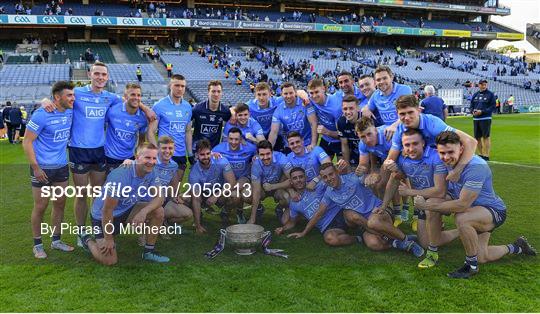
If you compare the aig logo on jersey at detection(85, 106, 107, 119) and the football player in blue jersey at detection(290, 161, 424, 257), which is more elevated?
the aig logo on jersey at detection(85, 106, 107, 119)

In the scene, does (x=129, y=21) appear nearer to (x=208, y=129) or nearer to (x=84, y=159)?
(x=208, y=129)

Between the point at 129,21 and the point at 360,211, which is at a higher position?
the point at 129,21

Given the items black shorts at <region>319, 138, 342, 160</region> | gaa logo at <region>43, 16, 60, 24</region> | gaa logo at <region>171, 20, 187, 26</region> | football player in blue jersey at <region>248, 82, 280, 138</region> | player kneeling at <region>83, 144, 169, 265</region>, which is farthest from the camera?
gaa logo at <region>171, 20, 187, 26</region>

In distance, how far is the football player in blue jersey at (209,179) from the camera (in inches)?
240

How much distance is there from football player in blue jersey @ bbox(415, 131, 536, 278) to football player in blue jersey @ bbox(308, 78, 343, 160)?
7.79 ft

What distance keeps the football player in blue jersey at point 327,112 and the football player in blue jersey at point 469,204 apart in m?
2.37

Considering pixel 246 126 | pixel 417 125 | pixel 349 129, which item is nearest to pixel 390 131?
pixel 417 125

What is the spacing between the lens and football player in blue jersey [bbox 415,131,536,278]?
4.38m

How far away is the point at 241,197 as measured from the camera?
6473 mm

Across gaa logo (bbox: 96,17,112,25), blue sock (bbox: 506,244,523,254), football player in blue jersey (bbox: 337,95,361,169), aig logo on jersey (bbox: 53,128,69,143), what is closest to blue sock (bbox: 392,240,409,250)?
blue sock (bbox: 506,244,523,254)

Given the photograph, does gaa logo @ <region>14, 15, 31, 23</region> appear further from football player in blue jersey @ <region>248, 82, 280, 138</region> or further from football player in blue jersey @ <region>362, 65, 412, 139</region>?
football player in blue jersey @ <region>362, 65, 412, 139</region>

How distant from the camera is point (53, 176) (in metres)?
5.22

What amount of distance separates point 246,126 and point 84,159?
2.38 meters

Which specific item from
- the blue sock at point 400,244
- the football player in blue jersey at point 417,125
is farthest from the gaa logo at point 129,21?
the blue sock at point 400,244
